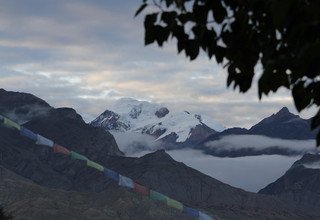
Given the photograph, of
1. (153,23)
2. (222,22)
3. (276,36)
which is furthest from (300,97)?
(153,23)

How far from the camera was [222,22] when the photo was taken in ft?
23.8

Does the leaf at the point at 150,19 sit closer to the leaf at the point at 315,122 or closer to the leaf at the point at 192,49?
the leaf at the point at 192,49

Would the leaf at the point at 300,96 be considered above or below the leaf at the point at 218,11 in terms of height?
below

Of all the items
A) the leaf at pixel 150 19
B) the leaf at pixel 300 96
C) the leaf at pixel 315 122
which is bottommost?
the leaf at pixel 315 122

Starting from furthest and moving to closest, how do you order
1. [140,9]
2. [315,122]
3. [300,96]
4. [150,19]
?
[150,19] → [140,9] → [300,96] → [315,122]

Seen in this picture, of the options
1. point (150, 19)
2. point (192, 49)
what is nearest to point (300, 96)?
point (192, 49)

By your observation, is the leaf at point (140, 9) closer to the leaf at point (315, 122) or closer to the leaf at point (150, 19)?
the leaf at point (150, 19)

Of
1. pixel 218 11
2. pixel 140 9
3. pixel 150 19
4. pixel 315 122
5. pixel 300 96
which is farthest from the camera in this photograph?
pixel 150 19

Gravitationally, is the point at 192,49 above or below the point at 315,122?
above

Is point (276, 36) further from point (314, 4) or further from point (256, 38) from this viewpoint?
point (314, 4)

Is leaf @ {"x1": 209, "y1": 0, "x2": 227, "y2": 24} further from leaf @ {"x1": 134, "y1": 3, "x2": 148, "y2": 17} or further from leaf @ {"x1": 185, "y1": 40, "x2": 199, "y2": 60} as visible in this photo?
leaf @ {"x1": 134, "y1": 3, "x2": 148, "y2": 17}

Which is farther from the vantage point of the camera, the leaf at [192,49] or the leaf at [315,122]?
the leaf at [192,49]

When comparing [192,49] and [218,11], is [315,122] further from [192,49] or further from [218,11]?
[192,49]

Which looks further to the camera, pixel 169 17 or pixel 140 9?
pixel 169 17
